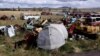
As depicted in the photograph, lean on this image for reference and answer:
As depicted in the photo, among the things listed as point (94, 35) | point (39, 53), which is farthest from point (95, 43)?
point (39, 53)

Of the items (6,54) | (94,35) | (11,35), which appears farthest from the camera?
(11,35)

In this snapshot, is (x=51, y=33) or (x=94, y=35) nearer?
(x=51, y=33)

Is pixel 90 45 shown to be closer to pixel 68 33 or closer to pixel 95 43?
pixel 95 43

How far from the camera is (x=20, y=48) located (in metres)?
18.0

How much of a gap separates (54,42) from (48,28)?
1.06 m

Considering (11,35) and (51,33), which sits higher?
(51,33)

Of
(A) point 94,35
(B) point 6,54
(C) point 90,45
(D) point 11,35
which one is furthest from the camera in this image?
(D) point 11,35

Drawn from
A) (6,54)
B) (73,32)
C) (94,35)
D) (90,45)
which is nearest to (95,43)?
(90,45)

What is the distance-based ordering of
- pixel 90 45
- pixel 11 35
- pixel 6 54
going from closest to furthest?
1. pixel 6 54
2. pixel 90 45
3. pixel 11 35

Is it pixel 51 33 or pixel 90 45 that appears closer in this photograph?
pixel 51 33

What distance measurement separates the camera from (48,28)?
1844 cm

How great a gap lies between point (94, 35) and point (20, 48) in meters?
7.63

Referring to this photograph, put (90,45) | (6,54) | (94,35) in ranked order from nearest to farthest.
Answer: (6,54) → (90,45) → (94,35)

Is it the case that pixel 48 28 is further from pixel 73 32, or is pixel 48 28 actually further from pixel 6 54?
pixel 73 32
